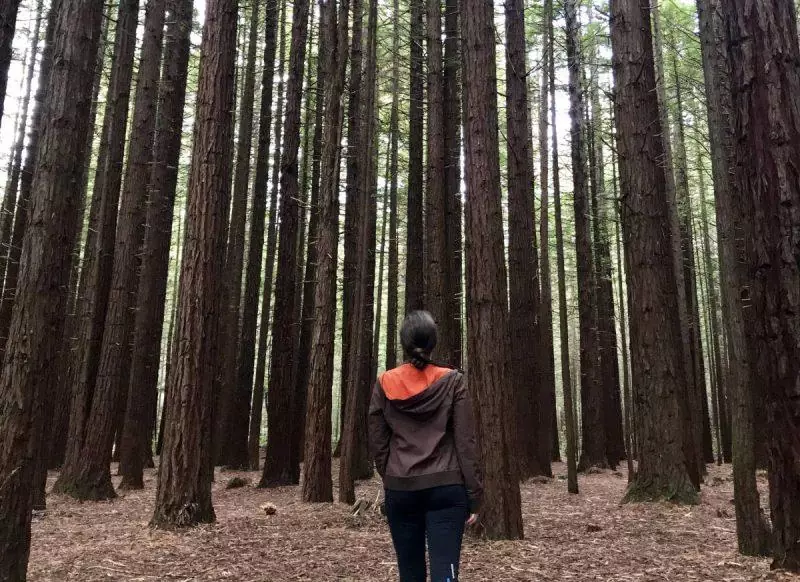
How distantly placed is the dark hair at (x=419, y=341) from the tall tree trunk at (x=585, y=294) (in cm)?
1217

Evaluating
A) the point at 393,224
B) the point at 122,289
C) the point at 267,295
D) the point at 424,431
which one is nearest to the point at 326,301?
the point at 122,289

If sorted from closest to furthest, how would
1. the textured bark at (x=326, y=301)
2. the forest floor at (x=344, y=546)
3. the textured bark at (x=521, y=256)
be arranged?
the forest floor at (x=344, y=546)
the textured bark at (x=326, y=301)
the textured bark at (x=521, y=256)

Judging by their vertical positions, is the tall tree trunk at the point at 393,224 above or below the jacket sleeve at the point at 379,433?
above

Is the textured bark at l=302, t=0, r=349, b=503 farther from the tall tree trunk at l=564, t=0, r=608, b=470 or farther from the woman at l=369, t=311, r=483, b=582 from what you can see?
the tall tree trunk at l=564, t=0, r=608, b=470

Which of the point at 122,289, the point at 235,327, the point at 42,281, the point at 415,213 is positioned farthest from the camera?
the point at 235,327

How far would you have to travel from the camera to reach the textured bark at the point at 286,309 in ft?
34.7

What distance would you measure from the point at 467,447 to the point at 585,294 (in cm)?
1230

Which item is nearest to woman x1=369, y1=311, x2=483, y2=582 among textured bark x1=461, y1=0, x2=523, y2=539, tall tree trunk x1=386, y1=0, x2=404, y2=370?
textured bark x1=461, y1=0, x2=523, y2=539

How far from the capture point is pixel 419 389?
9.78ft

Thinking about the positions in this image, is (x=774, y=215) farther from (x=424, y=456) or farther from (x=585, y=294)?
(x=585, y=294)

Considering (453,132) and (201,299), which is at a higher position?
(453,132)

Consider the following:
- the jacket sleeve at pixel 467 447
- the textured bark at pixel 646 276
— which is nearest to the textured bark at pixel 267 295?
the textured bark at pixel 646 276

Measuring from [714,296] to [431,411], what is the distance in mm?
22509

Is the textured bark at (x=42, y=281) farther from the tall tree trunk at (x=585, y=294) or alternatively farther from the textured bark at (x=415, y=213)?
the tall tree trunk at (x=585, y=294)
